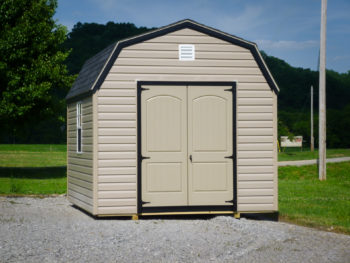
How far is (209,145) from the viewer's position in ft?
32.0

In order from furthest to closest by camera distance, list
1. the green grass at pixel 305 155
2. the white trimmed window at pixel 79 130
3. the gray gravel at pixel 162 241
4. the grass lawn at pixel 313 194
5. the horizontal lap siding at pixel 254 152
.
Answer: the green grass at pixel 305 155 < the white trimmed window at pixel 79 130 < the horizontal lap siding at pixel 254 152 < the grass lawn at pixel 313 194 < the gray gravel at pixel 162 241

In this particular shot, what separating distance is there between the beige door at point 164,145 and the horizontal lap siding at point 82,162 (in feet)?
3.35

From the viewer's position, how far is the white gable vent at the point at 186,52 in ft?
32.0

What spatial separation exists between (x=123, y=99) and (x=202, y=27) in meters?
1.96

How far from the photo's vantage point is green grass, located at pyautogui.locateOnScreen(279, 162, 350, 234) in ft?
30.9

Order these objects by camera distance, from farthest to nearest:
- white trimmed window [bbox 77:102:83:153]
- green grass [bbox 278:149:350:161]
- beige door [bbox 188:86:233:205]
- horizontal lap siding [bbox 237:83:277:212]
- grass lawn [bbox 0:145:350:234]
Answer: green grass [bbox 278:149:350:161] → white trimmed window [bbox 77:102:83:153] → horizontal lap siding [bbox 237:83:277:212] → beige door [bbox 188:86:233:205] → grass lawn [bbox 0:145:350:234]

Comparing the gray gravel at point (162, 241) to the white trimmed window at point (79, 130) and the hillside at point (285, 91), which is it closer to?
the white trimmed window at point (79, 130)

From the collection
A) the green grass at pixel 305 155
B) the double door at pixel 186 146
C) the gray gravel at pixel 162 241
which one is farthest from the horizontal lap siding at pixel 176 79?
the green grass at pixel 305 155

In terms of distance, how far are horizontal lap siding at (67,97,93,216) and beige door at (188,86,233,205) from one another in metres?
1.82

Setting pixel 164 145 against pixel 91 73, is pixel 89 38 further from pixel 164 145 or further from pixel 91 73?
pixel 164 145

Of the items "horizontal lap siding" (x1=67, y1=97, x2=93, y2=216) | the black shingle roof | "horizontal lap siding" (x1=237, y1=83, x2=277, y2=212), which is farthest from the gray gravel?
the black shingle roof

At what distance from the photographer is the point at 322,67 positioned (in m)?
18.7

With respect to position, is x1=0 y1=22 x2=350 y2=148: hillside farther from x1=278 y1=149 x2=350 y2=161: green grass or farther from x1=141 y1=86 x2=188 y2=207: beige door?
x1=141 y1=86 x2=188 y2=207: beige door

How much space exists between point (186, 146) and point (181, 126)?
0.37 metres
